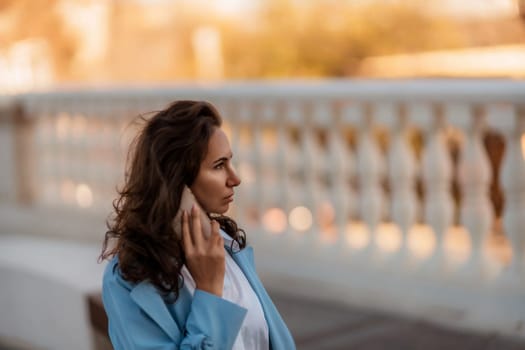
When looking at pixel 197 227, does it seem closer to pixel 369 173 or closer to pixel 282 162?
pixel 369 173

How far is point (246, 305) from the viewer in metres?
2.11

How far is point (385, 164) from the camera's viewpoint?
5.11m

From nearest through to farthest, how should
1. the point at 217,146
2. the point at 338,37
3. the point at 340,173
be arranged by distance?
1. the point at 217,146
2. the point at 340,173
3. the point at 338,37

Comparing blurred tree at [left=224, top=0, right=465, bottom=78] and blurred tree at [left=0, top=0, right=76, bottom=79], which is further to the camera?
blurred tree at [left=224, top=0, right=465, bottom=78]

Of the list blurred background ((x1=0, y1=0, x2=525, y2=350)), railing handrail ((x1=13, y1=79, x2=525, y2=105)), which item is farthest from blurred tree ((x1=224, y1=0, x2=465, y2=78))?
railing handrail ((x1=13, y1=79, x2=525, y2=105))

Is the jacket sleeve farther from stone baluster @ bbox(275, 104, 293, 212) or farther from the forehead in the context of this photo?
stone baluster @ bbox(275, 104, 293, 212)

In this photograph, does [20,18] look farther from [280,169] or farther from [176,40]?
[280,169]

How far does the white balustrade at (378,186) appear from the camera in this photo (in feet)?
14.1

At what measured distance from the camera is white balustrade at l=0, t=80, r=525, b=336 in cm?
431

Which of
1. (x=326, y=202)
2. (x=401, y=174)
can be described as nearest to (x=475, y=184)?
(x=401, y=174)

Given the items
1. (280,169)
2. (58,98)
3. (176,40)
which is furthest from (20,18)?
(280,169)

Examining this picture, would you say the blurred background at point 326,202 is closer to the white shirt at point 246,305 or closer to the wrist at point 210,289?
the white shirt at point 246,305

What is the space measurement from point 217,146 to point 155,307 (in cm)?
38

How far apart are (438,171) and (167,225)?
9.29ft
